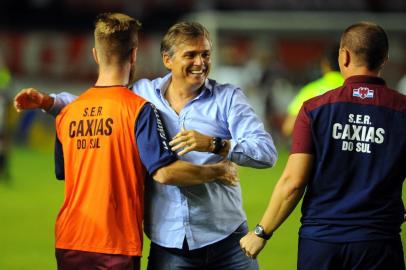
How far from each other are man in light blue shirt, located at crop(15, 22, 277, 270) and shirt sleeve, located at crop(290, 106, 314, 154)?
0.27m

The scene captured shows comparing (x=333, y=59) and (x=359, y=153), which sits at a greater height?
(x=333, y=59)

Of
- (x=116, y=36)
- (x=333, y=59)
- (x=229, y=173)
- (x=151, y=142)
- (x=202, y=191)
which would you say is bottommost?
(x=202, y=191)

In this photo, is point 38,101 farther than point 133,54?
Yes

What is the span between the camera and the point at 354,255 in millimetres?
4457

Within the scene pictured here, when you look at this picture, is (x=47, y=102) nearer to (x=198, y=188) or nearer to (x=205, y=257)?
(x=198, y=188)

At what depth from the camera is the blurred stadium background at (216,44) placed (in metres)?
22.2

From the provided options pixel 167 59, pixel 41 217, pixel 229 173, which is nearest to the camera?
pixel 229 173

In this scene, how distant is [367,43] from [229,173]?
102cm

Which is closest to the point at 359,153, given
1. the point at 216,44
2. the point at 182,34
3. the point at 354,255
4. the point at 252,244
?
the point at 354,255

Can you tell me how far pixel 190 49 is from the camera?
191 inches

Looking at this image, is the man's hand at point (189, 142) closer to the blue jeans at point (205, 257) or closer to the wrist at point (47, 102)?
the blue jeans at point (205, 257)

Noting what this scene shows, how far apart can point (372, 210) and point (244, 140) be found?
758 millimetres

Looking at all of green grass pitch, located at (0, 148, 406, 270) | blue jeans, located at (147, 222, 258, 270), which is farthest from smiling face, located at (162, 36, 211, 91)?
green grass pitch, located at (0, 148, 406, 270)

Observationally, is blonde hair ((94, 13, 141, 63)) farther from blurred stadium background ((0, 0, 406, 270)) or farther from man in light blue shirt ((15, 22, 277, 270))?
blurred stadium background ((0, 0, 406, 270))
